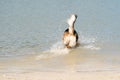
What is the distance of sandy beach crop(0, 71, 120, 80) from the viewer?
7.53 metres

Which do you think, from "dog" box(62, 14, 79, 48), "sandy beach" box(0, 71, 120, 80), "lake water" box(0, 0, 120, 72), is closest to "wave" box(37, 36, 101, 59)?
"lake water" box(0, 0, 120, 72)

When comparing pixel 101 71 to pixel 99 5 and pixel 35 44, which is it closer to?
pixel 35 44

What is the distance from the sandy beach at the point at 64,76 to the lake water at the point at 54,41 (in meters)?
0.56

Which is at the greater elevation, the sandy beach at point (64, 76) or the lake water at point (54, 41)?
the lake water at point (54, 41)

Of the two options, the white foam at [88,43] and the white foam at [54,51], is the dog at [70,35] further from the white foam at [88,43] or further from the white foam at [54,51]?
the white foam at [88,43]

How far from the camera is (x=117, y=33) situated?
43.3 feet

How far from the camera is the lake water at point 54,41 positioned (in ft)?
30.3

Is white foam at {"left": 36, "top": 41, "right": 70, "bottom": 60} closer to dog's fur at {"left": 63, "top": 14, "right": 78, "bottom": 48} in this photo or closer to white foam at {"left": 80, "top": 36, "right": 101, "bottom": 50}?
dog's fur at {"left": 63, "top": 14, "right": 78, "bottom": 48}

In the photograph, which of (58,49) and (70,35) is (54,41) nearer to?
(58,49)

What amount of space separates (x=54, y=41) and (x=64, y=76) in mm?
4270

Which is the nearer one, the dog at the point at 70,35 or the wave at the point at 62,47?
the wave at the point at 62,47

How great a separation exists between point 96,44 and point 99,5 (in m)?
10.5

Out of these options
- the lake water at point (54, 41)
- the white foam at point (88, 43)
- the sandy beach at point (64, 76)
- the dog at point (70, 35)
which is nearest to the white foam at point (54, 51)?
the lake water at point (54, 41)

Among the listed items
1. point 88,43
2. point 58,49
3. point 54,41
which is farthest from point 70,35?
point 54,41
